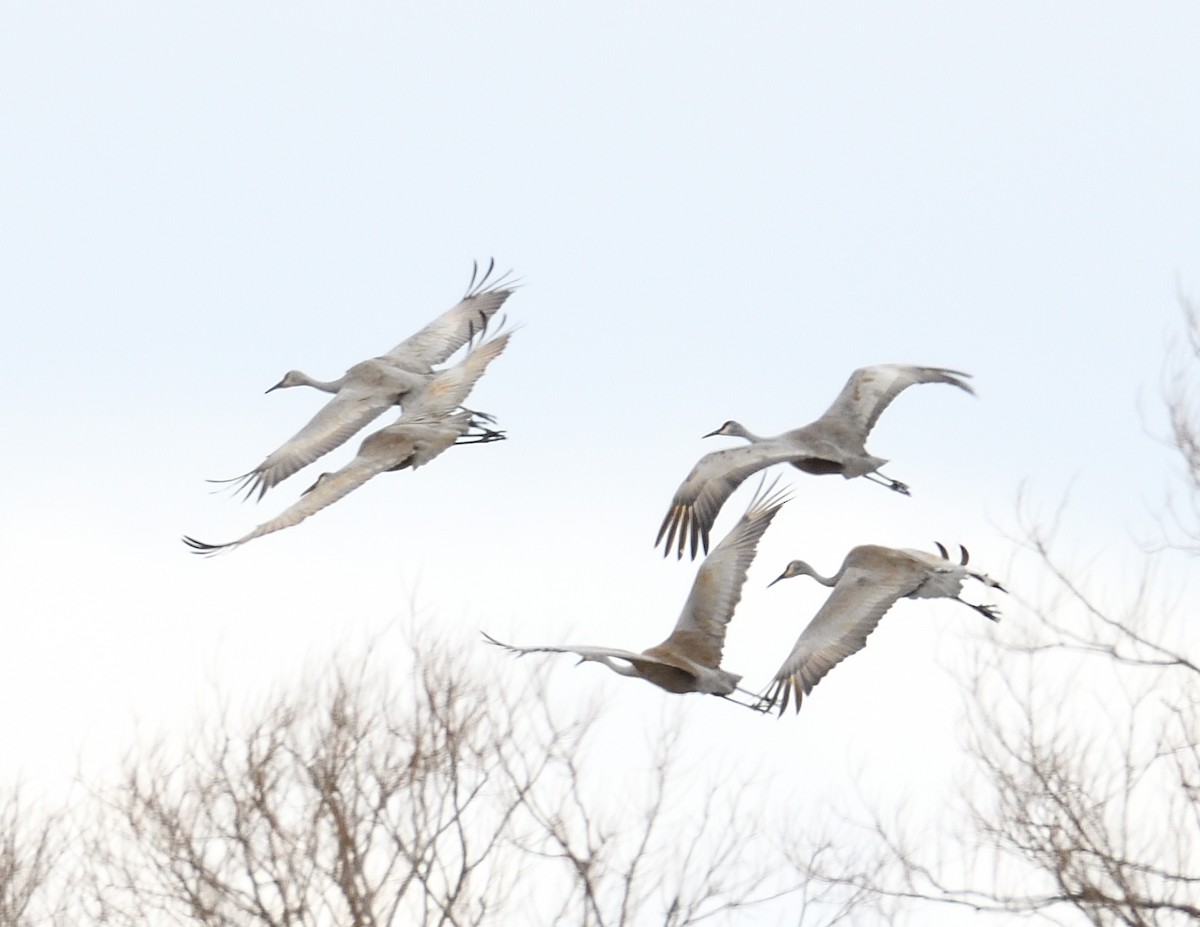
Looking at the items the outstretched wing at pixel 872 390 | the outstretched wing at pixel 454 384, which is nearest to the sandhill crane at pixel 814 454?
the outstretched wing at pixel 872 390

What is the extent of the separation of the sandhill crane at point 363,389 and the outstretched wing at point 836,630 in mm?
3931

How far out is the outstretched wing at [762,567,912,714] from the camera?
1775 centimetres

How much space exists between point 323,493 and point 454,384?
8.50ft

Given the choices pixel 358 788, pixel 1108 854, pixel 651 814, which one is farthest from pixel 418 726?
pixel 1108 854

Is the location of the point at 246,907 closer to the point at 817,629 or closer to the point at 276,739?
the point at 276,739

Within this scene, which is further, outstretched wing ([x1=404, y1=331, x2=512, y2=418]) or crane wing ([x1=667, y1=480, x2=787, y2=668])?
outstretched wing ([x1=404, y1=331, x2=512, y2=418])

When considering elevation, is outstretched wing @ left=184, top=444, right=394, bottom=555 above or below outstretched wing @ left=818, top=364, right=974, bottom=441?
below

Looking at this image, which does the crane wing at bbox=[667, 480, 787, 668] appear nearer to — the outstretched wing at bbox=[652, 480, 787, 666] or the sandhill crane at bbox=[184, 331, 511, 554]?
the outstretched wing at bbox=[652, 480, 787, 666]

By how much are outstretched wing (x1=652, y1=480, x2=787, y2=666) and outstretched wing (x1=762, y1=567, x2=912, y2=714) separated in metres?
0.48

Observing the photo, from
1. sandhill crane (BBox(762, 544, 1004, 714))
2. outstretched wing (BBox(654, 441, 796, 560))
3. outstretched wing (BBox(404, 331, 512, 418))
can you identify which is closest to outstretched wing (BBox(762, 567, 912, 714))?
sandhill crane (BBox(762, 544, 1004, 714))

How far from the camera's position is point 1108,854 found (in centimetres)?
1711

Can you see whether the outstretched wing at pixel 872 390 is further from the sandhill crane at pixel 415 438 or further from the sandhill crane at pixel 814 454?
the sandhill crane at pixel 415 438

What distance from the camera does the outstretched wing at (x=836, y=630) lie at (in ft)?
58.2

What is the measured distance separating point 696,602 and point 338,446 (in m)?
3.67
